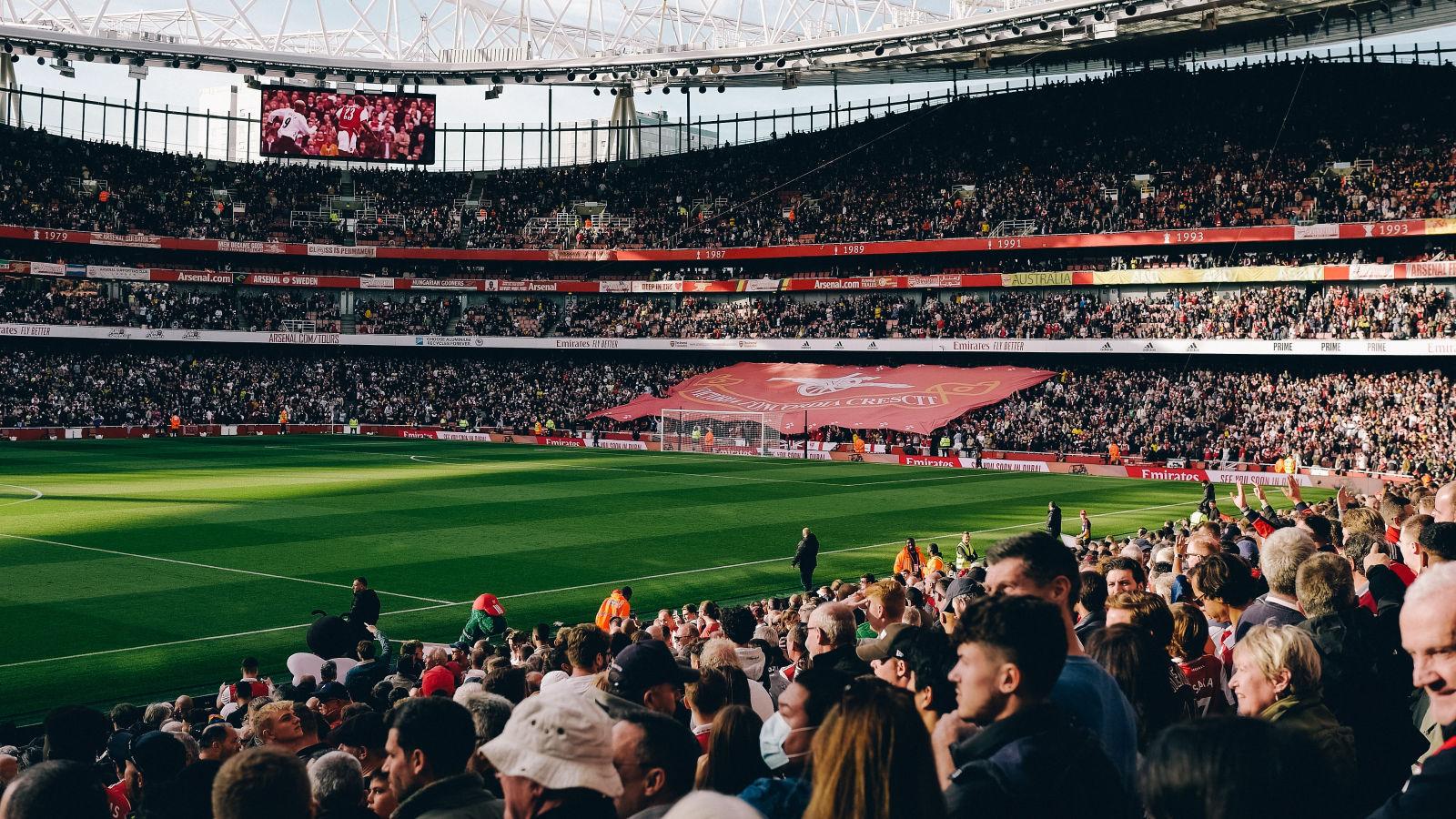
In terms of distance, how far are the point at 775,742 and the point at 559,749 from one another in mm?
1462

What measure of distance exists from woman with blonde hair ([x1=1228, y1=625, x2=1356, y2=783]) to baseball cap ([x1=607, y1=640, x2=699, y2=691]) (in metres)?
2.79

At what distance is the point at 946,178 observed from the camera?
70.4 metres

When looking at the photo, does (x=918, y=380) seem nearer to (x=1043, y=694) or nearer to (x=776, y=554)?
(x=776, y=554)

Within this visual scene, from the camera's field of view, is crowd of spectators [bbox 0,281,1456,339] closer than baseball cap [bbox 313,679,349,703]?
No

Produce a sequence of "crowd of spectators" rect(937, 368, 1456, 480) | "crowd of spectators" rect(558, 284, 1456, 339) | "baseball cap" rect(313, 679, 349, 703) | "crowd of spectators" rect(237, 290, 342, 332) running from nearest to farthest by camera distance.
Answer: "baseball cap" rect(313, 679, 349, 703) → "crowd of spectators" rect(937, 368, 1456, 480) → "crowd of spectators" rect(558, 284, 1456, 339) → "crowd of spectators" rect(237, 290, 342, 332)

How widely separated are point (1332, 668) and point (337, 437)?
6196 cm

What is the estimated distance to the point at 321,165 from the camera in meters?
83.2

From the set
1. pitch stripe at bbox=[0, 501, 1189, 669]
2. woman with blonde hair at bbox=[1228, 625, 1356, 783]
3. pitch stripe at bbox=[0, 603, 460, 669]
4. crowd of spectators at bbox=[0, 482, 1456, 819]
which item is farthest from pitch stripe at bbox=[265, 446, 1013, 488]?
woman with blonde hair at bbox=[1228, 625, 1356, 783]

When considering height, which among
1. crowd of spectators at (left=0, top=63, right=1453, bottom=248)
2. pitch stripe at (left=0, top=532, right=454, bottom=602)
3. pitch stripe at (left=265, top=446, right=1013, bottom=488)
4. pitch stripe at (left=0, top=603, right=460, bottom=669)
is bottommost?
pitch stripe at (left=0, top=603, right=460, bottom=669)

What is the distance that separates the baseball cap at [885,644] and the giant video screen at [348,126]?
7246 cm

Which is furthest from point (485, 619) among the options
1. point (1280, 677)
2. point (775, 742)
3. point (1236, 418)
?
point (1236, 418)

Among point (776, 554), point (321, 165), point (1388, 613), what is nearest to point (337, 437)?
point (321, 165)

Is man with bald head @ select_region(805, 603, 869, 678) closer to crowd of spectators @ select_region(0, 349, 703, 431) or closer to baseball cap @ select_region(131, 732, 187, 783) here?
baseball cap @ select_region(131, 732, 187, 783)

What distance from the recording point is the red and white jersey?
7431cm
